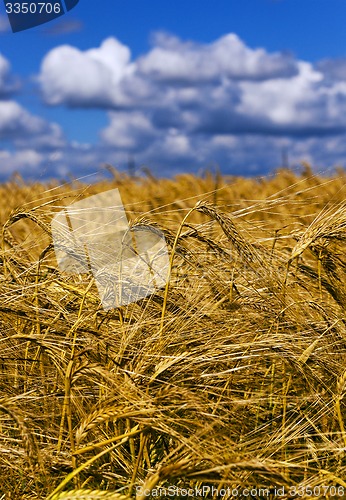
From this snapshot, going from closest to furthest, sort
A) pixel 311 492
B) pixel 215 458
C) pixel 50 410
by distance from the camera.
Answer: pixel 215 458 → pixel 311 492 → pixel 50 410

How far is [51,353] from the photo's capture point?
1956mm

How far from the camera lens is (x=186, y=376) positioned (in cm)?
221

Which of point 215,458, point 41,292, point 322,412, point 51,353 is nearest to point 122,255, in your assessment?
point 41,292

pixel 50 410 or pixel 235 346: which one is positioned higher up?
pixel 235 346

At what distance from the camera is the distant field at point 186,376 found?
183cm

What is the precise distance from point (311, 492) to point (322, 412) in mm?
394

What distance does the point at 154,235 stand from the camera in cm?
263

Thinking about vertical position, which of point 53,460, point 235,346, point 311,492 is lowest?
point 311,492

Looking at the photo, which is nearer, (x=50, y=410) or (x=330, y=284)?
(x=50, y=410)

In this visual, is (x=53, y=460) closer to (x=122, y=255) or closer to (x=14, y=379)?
(x=14, y=379)

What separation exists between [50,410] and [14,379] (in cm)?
27

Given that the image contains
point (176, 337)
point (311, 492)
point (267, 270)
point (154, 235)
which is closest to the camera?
point (311, 492)

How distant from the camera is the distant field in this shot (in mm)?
1835

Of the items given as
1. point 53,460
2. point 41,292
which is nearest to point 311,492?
point 53,460
